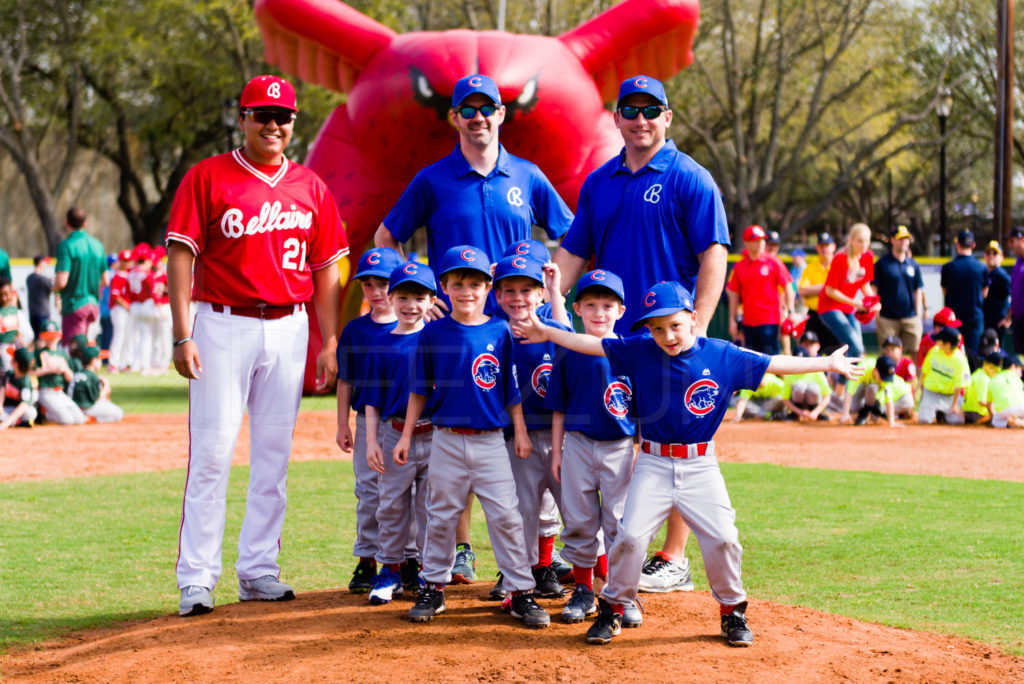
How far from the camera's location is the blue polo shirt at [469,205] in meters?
4.80

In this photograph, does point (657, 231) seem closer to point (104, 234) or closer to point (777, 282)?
point (777, 282)

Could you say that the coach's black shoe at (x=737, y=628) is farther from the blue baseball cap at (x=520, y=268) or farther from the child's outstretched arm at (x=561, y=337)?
the blue baseball cap at (x=520, y=268)

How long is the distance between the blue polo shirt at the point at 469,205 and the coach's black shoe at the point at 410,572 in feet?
4.39

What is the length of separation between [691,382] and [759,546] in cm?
220

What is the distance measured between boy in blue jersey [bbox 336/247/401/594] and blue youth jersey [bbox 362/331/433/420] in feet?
0.22

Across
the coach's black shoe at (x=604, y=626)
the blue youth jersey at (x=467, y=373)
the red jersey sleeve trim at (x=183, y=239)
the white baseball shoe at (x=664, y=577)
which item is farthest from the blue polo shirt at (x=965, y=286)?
the red jersey sleeve trim at (x=183, y=239)

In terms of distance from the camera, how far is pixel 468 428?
4316 mm

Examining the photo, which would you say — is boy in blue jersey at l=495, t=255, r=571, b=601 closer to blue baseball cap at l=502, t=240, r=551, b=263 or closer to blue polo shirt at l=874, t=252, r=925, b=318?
blue baseball cap at l=502, t=240, r=551, b=263

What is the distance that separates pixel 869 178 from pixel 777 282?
3071 centimetres

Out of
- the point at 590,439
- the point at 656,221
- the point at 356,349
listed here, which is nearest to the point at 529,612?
the point at 590,439

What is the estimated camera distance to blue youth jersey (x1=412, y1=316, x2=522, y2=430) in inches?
169

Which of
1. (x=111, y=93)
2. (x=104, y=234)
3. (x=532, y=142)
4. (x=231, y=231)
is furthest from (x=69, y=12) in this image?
(x=231, y=231)

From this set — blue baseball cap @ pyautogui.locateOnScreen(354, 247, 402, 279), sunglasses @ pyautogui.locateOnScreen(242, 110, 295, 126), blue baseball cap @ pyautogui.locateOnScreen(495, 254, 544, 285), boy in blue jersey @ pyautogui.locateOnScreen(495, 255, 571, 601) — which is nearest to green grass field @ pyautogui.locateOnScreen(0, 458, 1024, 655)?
boy in blue jersey @ pyautogui.locateOnScreen(495, 255, 571, 601)

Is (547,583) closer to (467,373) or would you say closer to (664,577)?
(664,577)
